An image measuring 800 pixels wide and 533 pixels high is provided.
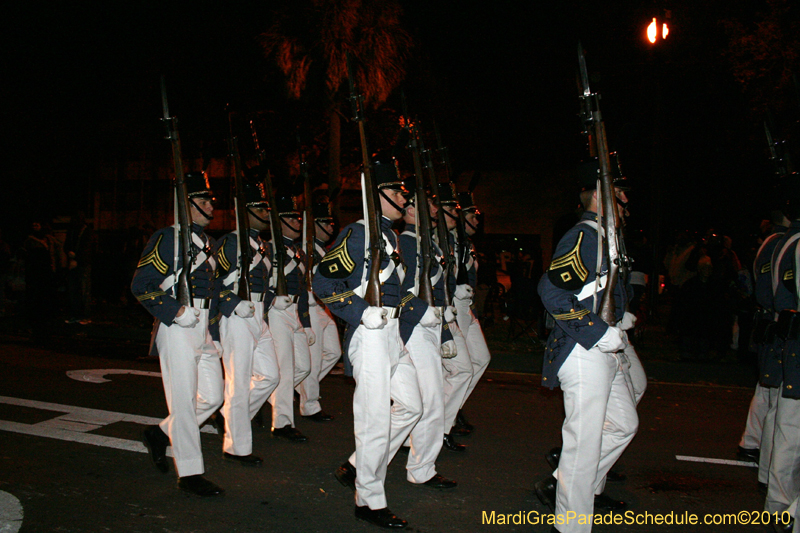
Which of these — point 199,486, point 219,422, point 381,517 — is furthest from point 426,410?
point 219,422

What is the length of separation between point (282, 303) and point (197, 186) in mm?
1548

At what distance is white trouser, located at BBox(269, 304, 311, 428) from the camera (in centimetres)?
680

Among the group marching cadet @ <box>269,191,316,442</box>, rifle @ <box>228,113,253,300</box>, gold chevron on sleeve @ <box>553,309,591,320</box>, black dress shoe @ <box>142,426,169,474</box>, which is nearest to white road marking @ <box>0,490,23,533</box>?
black dress shoe @ <box>142,426,169,474</box>

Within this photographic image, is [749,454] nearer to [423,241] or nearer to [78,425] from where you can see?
[423,241]

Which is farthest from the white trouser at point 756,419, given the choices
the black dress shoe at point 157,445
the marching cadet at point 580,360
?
the black dress shoe at point 157,445

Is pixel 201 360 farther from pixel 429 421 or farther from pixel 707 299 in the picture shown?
pixel 707 299

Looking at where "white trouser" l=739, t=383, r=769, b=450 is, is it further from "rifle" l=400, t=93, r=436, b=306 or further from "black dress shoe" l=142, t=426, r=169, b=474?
"black dress shoe" l=142, t=426, r=169, b=474

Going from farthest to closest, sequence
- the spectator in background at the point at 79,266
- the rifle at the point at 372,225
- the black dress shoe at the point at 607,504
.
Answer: the spectator in background at the point at 79,266, the black dress shoe at the point at 607,504, the rifle at the point at 372,225

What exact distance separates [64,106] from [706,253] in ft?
81.6

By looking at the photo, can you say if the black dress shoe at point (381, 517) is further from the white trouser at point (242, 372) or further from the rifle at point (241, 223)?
the rifle at point (241, 223)

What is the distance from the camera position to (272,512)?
191 inches

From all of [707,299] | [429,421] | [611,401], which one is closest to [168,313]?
[429,421]

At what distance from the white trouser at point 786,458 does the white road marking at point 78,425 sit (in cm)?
462

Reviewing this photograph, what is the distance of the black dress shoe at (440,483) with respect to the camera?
17.7ft
